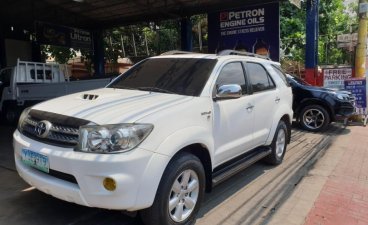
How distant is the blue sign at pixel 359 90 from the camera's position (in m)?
10.9

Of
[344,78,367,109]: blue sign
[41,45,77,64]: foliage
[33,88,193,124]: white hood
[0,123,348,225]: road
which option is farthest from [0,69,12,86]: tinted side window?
[344,78,367,109]: blue sign

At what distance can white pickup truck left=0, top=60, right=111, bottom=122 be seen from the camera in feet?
31.4

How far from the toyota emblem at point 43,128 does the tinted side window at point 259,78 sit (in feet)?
9.40

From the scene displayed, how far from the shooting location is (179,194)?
357cm

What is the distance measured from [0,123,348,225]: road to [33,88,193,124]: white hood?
1154mm

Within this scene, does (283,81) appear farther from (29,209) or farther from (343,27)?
(343,27)

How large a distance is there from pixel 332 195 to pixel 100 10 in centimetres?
1103

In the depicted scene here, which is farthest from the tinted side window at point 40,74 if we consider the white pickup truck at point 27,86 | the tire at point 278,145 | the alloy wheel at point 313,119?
the tire at point 278,145

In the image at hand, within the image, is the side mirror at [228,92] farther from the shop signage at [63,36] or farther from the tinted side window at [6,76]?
the shop signage at [63,36]

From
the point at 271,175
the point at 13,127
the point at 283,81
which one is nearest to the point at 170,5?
the point at 13,127

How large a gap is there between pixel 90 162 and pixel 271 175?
358cm

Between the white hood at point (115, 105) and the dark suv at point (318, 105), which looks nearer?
the white hood at point (115, 105)

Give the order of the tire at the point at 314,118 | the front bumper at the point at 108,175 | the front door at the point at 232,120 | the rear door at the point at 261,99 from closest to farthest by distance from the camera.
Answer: the front bumper at the point at 108,175
the front door at the point at 232,120
the rear door at the point at 261,99
the tire at the point at 314,118

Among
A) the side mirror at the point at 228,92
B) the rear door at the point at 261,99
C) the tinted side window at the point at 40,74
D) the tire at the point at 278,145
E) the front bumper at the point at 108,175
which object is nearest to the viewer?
the front bumper at the point at 108,175
